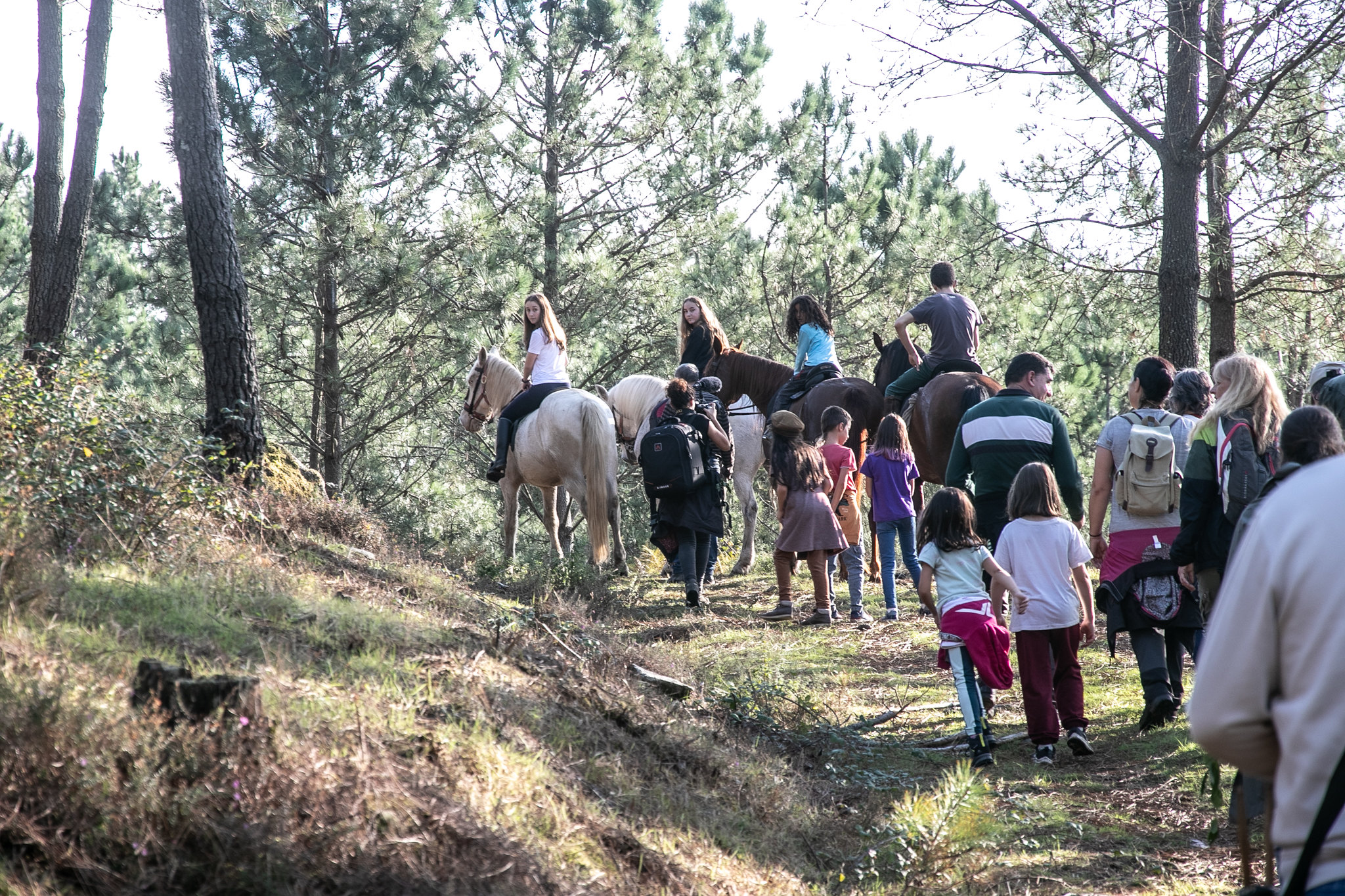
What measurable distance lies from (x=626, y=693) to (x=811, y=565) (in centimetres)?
386

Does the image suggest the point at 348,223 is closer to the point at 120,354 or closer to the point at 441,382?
the point at 441,382

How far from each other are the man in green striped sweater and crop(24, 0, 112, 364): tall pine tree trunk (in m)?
7.51

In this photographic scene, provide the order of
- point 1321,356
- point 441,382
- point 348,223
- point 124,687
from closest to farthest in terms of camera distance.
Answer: point 124,687 → point 1321,356 → point 348,223 → point 441,382

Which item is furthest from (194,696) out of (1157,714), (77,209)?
(77,209)

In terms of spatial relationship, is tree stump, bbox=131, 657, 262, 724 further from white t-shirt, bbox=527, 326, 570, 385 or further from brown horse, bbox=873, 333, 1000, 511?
white t-shirt, bbox=527, 326, 570, 385

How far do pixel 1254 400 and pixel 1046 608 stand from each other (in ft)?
→ 4.76

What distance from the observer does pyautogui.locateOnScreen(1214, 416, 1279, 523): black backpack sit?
16.1 feet

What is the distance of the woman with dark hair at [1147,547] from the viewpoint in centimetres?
591

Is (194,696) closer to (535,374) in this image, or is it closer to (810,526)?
(810,526)

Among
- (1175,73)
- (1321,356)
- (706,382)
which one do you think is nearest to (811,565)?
(706,382)

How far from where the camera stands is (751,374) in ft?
39.7

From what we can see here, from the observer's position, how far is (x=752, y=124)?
18.4 m

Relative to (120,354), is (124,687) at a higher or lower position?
lower

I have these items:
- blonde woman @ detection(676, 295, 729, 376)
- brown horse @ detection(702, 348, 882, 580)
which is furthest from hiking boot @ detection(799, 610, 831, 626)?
blonde woman @ detection(676, 295, 729, 376)
